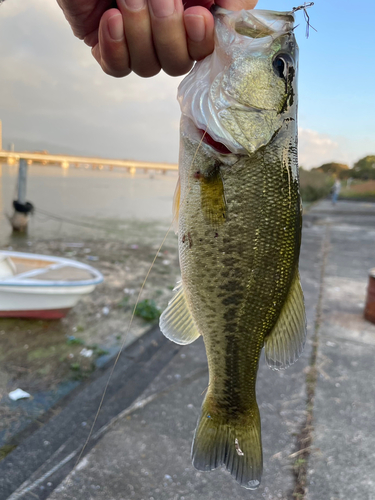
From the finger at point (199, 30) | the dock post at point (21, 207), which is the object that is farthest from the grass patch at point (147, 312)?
the dock post at point (21, 207)

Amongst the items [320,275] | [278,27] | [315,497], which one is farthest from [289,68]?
[320,275]

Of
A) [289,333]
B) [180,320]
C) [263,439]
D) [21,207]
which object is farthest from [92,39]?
[21,207]

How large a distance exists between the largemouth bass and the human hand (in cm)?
8

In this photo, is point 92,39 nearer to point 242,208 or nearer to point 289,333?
point 242,208

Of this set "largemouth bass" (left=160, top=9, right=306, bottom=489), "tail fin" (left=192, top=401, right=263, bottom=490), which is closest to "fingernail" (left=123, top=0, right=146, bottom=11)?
"largemouth bass" (left=160, top=9, right=306, bottom=489)

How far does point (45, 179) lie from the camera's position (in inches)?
2116

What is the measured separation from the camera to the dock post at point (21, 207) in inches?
520

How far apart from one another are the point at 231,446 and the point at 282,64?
1476 mm

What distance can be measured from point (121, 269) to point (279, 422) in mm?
Answer: 6083

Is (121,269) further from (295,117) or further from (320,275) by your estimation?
(295,117)

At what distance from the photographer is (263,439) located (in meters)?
2.76

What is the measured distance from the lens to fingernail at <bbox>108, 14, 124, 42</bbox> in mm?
1229

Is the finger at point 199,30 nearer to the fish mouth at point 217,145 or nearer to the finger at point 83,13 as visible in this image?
the fish mouth at point 217,145

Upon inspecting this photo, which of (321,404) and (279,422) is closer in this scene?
(279,422)
